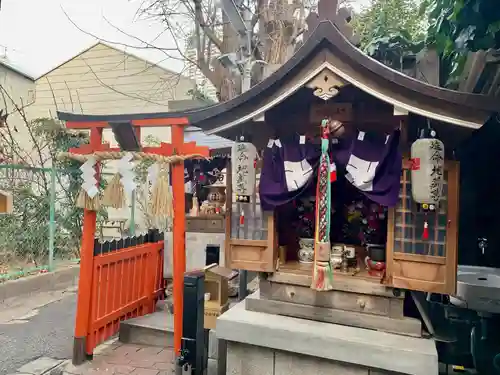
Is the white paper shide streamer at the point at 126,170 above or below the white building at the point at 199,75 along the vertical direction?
below

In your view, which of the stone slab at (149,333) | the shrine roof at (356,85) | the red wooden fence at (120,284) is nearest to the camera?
the shrine roof at (356,85)

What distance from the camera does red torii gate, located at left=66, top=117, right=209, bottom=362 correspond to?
18.4ft

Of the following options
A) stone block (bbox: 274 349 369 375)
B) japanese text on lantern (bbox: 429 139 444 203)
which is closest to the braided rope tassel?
stone block (bbox: 274 349 369 375)

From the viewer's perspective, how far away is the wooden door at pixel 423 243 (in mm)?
4207

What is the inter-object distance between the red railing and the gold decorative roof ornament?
4.33 meters

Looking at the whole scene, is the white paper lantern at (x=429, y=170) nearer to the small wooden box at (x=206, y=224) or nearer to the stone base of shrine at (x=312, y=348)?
the stone base of shrine at (x=312, y=348)

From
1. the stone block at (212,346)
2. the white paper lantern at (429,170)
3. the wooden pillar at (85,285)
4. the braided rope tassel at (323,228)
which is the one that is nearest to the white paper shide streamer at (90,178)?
the wooden pillar at (85,285)

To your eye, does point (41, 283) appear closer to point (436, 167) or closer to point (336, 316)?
point (336, 316)

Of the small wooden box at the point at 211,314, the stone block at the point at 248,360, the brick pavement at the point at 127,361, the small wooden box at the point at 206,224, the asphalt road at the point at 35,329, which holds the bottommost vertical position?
the asphalt road at the point at 35,329

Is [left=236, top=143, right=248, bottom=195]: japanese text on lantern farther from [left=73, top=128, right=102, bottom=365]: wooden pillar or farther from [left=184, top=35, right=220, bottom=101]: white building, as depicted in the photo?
[left=184, top=35, right=220, bottom=101]: white building

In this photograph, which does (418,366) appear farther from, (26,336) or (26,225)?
(26,225)

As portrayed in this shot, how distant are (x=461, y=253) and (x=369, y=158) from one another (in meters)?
4.10

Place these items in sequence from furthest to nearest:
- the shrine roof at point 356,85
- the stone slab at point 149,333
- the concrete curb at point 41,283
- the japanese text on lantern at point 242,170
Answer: the concrete curb at point 41,283 < the stone slab at point 149,333 < the japanese text on lantern at point 242,170 < the shrine roof at point 356,85

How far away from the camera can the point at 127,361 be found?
588 centimetres
